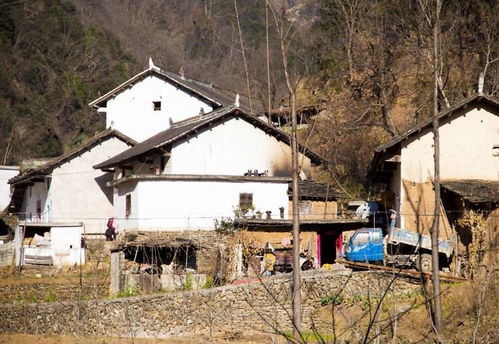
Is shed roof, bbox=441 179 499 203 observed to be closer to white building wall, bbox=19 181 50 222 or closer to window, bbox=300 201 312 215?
window, bbox=300 201 312 215

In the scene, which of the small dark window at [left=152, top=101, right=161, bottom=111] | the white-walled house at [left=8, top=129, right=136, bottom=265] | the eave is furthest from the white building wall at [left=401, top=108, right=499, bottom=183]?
the small dark window at [left=152, top=101, right=161, bottom=111]

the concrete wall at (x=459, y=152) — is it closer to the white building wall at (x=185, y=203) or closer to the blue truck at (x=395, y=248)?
the blue truck at (x=395, y=248)

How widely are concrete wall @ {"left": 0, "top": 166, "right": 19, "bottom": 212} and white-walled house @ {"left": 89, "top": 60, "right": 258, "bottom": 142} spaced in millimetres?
8267

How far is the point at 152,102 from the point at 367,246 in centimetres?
1811

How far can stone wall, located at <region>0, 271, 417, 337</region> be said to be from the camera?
2259 cm

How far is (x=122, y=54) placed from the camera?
62.0 meters

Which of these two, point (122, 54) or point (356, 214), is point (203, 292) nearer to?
point (356, 214)

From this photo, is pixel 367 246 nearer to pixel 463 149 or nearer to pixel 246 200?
pixel 463 149

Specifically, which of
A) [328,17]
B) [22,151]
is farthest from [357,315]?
[22,151]

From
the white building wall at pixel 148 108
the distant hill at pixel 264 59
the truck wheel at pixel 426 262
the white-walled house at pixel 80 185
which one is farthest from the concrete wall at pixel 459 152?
the white-walled house at pixel 80 185

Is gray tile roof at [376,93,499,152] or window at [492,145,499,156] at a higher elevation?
gray tile roof at [376,93,499,152]

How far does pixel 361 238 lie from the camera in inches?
958

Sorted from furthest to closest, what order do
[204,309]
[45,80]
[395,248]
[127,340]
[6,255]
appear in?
[45,80]
[6,255]
[395,248]
[204,309]
[127,340]

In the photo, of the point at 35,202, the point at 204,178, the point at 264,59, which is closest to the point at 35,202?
the point at 35,202
